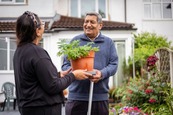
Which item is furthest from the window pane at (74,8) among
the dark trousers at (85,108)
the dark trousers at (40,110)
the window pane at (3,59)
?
the dark trousers at (40,110)

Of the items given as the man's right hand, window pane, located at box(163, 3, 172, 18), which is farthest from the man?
window pane, located at box(163, 3, 172, 18)

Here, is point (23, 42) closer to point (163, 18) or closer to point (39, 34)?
point (39, 34)

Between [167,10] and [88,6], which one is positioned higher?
[88,6]

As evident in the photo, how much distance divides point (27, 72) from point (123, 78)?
12956 millimetres

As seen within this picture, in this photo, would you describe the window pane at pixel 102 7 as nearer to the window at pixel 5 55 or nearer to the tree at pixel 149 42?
the tree at pixel 149 42

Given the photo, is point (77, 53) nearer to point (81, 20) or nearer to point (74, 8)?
point (81, 20)

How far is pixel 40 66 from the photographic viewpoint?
245cm

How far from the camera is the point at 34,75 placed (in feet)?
8.18

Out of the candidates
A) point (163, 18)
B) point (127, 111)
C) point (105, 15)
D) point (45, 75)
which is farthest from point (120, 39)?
point (45, 75)

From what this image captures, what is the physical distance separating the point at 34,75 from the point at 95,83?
0.95 metres

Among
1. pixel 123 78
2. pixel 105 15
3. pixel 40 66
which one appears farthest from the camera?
pixel 105 15

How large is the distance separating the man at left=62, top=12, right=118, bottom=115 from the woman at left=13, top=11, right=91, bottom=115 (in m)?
0.71

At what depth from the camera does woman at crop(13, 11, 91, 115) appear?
2471 millimetres

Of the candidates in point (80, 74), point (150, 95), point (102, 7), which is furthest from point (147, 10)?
point (80, 74)
